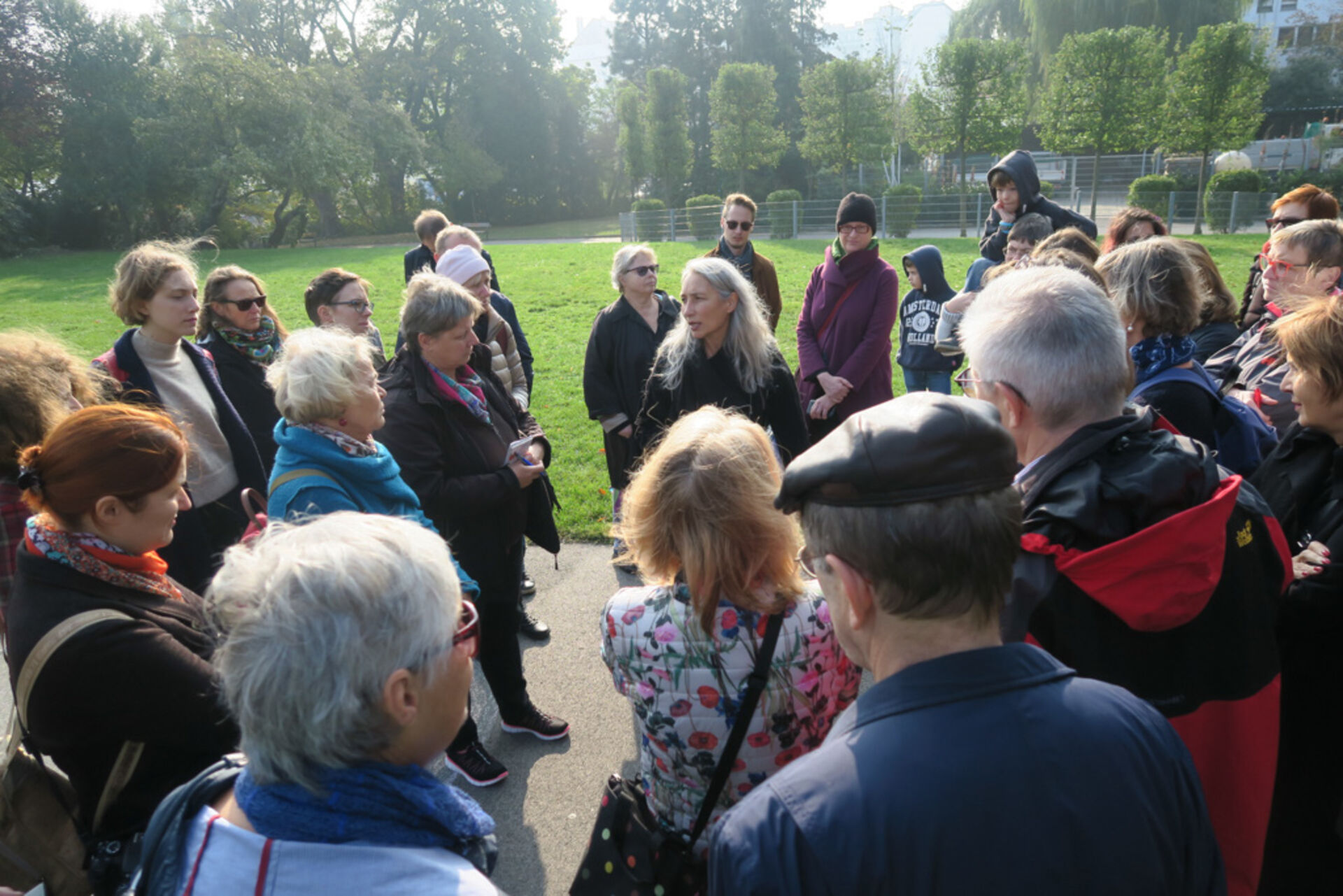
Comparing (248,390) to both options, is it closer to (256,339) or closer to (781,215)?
(256,339)

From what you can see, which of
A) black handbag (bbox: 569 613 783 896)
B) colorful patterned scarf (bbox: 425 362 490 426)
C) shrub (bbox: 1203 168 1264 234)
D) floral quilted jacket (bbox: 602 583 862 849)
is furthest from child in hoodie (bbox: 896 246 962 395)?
shrub (bbox: 1203 168 1264 234)

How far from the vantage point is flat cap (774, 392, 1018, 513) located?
1178 millimetres

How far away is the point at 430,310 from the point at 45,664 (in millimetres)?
1941

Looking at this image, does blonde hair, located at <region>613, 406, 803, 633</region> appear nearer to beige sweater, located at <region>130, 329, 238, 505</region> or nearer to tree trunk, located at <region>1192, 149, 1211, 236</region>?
beige sweater, located at <region>130, 329, 238, 505</region>

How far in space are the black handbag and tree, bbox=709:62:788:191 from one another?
32703 mm

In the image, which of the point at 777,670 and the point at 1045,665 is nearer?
the point at 1045,665

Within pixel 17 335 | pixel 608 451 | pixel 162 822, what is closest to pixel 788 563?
pixel 162 822

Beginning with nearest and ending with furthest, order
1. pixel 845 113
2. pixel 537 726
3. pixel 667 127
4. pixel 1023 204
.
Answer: pixel 537 726 < pixel 1023 204 < pixel 845 113 < pixel 667 127

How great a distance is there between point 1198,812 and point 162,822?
1673 millimetres

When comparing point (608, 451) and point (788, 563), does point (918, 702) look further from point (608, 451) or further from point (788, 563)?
point (608, 451)

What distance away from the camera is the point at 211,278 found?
4.43m

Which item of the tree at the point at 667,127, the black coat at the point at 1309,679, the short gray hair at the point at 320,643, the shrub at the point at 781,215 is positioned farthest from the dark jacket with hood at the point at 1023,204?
the tree at the point at 667,127

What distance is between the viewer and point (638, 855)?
1.93 metres

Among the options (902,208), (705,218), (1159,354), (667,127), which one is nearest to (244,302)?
(1159,354)
